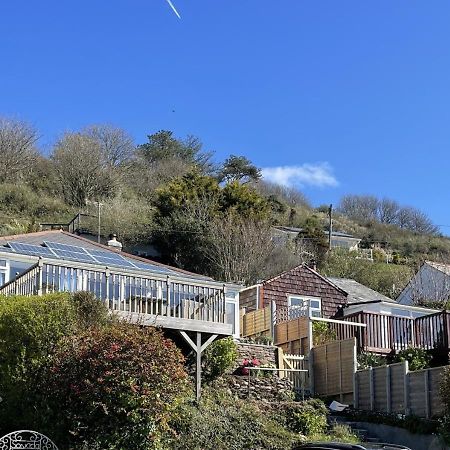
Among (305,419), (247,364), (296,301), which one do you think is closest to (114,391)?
(305,419)

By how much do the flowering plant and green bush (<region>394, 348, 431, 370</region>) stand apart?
4534 mm

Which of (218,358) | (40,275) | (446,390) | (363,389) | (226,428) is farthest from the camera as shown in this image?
(363,389)

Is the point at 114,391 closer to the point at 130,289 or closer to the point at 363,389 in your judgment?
the point at 130,289

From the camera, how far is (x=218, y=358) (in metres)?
20.4

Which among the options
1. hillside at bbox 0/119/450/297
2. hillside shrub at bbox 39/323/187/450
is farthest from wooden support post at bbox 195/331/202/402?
hillside at bbox 0/119/450/297

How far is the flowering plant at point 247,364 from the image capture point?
21.2 m

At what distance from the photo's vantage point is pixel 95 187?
52.7 metres

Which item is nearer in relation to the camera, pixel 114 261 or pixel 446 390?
pixel 446 390

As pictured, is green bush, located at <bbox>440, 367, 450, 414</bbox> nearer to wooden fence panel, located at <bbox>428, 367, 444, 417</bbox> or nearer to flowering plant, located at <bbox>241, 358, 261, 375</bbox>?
wooden fence panel, located at <bbox>428, 367, 444, 417</bbox>

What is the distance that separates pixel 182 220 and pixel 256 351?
63.1 ft

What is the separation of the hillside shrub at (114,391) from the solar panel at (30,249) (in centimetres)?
867

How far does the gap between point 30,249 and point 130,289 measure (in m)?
5.37

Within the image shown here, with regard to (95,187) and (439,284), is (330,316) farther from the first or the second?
(95,187)

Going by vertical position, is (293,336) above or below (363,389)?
above
